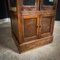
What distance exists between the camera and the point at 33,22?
194 cm

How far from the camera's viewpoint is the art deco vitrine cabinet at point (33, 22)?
1.74 metres

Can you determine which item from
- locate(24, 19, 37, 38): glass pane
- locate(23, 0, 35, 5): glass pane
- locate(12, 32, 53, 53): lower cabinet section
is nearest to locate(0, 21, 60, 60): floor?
locate(12, 32, 53, 53): lower cabinet section

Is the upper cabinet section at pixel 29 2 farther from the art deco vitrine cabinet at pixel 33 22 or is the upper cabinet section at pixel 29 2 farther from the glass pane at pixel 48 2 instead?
the glass pane at pixel 48 2

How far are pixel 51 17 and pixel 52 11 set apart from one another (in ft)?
0.49

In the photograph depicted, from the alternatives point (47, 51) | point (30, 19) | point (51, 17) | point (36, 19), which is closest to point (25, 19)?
point (30, 19)

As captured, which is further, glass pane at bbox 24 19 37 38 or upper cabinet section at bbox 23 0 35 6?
glass pane at bbox 24 19 37 38

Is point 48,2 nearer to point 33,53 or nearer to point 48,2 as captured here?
point 48,2

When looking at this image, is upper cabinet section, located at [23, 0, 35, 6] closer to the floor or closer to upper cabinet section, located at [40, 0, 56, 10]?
upper cabinet section, located at [40, 0, 56, 10]

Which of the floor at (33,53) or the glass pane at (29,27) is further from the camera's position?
the glass pane at (29,27)

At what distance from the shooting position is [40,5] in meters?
1.86

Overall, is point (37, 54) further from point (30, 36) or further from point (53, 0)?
point (53, 0)

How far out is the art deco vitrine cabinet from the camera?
1739 mm

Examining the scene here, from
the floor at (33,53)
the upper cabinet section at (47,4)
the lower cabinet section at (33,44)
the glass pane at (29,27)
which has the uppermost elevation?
the upper cabinet section at (47,4)

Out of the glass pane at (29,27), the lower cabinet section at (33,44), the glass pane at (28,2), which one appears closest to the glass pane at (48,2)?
the glass pane at (28,2)
